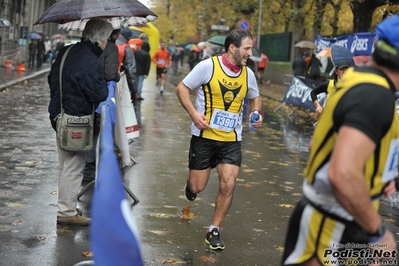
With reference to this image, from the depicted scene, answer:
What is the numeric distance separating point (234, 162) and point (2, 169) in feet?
14.6

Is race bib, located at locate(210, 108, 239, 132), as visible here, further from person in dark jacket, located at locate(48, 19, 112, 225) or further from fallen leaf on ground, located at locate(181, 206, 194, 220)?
fallen leaf on ground, located at locate(181, 206, 194, 220)

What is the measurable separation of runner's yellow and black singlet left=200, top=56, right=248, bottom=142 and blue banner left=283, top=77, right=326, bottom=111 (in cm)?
1491

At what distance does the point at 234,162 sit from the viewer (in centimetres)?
697

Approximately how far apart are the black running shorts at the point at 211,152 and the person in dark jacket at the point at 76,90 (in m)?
1.00

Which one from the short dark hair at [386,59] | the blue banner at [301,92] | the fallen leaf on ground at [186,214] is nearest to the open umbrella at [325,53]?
the blue banner at [301,92]

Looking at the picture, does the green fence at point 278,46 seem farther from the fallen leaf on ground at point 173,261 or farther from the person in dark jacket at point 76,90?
the fallen leaf on ground at point 173,261

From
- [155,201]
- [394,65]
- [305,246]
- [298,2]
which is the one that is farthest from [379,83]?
[298,2]

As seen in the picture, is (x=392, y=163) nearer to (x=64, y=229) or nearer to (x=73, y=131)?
A: (x=73, y=131)

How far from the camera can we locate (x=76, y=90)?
23.9 feet

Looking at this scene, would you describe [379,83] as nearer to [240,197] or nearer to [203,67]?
[203,67]

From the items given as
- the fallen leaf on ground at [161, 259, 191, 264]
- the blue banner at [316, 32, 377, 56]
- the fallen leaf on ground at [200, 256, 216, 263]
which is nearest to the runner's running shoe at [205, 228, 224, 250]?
the fallen leaf on ground at [200, 256, 216, 263]

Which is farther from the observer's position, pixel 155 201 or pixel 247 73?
pixel 155 201

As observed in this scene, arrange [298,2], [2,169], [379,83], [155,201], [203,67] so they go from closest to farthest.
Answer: [379,83] → [203,67] → [155,201] → [2,169] → [298,2]

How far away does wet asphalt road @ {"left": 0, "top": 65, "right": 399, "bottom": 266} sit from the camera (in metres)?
6.75
